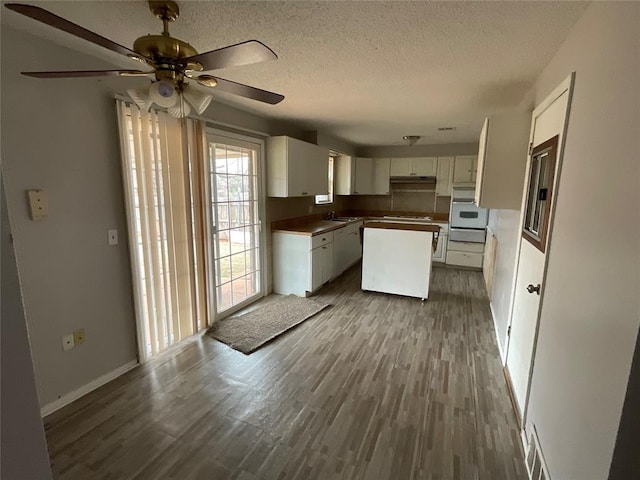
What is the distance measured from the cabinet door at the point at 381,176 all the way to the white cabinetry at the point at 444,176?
984mm

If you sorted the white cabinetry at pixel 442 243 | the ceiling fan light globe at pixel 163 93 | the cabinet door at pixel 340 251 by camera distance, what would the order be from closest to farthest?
the ceiling fan light globe at pixel 163 93 < the cabinet door at pixel 340 251 < the white cabinetry at pixel 442 243

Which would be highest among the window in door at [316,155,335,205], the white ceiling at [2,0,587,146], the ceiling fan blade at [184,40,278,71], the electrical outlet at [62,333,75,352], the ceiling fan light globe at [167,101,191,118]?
the white ceiling at [2,0,587,146]

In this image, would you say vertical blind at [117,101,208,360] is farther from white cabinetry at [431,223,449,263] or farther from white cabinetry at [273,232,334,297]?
white cabinetry at [431,223,449,263]

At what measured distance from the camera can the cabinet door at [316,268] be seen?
4.15m

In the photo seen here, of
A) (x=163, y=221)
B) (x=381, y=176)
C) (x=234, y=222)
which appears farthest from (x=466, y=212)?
(x=163, y=221)

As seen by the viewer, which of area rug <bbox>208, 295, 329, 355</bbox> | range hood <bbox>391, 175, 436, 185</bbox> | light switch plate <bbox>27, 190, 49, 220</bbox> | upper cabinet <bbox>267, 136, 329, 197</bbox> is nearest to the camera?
light switch plate <bbox>27, 190, 49, 220</bbox>

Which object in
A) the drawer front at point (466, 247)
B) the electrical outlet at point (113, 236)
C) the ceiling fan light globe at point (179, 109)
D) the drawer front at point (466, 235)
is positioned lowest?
the drawer front at point (466, 247)

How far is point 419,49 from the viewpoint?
1889 millimetres

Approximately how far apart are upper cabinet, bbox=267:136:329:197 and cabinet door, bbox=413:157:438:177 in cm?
258

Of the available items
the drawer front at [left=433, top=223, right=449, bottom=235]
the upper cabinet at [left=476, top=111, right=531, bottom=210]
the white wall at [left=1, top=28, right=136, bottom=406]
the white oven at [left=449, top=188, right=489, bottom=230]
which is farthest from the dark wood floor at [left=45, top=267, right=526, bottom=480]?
the drawer front at [left=433, top=223, right=449, bottom=235]

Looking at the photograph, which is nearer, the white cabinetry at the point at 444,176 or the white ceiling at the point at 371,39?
the white ceiling at the point at 371,39

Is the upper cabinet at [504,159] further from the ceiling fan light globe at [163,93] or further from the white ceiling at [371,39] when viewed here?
the ceiling fan light globe at [163,93]

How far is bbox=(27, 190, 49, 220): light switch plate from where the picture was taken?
183 centimetres

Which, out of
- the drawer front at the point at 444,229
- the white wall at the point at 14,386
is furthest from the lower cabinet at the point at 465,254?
the white wall at the point at 14,386
